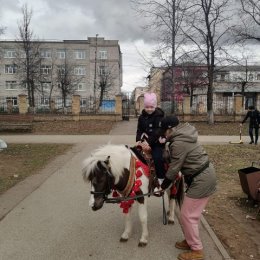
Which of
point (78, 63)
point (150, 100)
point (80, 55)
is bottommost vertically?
point (150, 100)

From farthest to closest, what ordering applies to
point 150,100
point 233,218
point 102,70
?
point 102,70, point 233,218, point 150,100

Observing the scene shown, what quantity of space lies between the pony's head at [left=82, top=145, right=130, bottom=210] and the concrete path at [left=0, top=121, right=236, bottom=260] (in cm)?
84

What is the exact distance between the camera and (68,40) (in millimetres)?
79188

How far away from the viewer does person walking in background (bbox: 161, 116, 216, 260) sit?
4578 mm

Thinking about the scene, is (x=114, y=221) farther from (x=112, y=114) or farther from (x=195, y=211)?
(x=112, y=114)

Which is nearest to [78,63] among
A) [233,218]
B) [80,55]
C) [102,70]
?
[80,55]

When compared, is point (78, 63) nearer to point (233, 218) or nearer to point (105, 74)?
point (105, 74)

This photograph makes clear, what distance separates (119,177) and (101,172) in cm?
35

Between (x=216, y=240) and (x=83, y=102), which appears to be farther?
(x=83, y=102)

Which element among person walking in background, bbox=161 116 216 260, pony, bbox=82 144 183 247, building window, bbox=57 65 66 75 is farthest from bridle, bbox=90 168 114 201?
building window, bbox=57 65 66 75

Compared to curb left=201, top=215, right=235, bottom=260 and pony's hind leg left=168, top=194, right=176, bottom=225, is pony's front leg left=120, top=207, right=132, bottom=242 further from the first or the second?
curb left=201, top=215, right=235, bottom=260

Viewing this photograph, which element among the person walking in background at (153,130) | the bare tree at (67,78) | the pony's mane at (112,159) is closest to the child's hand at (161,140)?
the person walking in background at (153,130)

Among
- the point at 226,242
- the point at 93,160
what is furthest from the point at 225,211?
the point at 93,160

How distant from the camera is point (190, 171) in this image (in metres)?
4.68
